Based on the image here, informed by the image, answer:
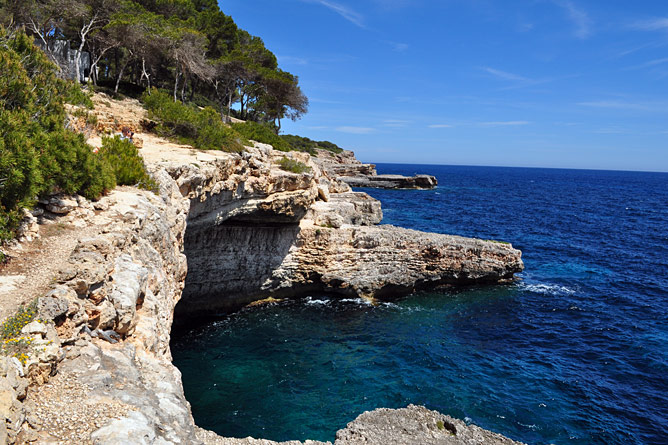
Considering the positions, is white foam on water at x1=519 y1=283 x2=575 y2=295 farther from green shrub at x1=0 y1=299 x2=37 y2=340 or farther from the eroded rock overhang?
green shrub at x1=0 y1=299 x2=37 y2=340

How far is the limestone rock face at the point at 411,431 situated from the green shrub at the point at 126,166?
10.2 metres

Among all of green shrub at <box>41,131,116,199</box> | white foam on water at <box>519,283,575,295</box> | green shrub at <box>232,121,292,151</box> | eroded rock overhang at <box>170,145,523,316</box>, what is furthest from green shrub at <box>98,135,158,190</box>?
white foam on water at <box>519,283,575,295</box>

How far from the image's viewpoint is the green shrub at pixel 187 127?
69.2 feet

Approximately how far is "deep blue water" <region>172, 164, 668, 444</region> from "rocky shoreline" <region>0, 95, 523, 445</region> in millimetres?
2183

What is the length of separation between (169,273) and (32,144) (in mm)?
5111

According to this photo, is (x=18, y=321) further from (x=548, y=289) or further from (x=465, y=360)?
(x=548, y=289)

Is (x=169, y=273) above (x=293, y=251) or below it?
above

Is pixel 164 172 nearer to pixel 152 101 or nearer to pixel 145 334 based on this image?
pixel 145 334

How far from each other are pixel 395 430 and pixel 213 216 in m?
13.1

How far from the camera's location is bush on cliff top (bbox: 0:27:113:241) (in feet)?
26.6

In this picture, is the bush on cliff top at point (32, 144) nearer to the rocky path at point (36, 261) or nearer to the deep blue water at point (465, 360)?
the rocky path at point (36, 261)

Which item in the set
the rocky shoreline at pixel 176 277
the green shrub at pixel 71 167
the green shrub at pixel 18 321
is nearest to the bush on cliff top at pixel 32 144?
the green shrub at pixel 71 167

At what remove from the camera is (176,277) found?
44.9 feet

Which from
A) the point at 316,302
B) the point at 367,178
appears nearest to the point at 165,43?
the point at 316,302
